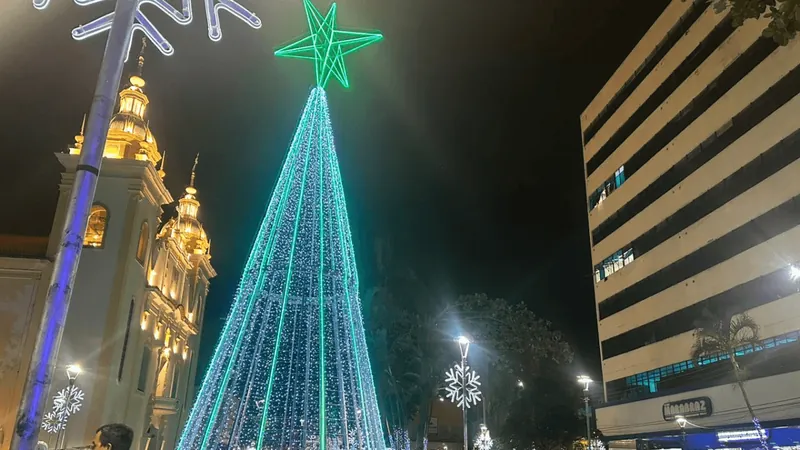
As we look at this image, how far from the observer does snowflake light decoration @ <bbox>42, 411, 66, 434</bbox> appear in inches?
953

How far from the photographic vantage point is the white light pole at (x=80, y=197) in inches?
175

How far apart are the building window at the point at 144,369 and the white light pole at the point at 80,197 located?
32.2 metres

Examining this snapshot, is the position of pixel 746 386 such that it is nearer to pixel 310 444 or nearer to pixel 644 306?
pixel 644 306

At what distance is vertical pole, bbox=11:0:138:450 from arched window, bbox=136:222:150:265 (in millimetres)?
29529

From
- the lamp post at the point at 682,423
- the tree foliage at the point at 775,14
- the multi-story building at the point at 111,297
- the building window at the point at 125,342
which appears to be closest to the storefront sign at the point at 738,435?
the lamp post at the point at 682,423

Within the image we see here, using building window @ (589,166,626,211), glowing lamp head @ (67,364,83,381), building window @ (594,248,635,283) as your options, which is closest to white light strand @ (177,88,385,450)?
glowing lamp head @ (67,364,83,381)

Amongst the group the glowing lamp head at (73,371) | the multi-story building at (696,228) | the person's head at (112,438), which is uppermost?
the multi-story building at (696,228)

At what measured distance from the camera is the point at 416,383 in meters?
34.6

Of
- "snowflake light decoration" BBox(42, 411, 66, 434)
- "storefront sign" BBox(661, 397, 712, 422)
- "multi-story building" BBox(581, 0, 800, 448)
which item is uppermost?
"multi-story building" BBox(581, 0, 800, 448)

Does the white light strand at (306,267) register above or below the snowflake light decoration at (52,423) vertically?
above

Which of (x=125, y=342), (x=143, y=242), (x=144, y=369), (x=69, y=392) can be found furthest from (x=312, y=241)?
(x=144, y=369)

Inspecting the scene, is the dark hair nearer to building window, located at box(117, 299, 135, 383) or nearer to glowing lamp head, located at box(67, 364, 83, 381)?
glowing lamp head, located at box(67, 364, 83, 381)

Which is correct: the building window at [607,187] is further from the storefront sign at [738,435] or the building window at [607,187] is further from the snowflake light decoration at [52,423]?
the snowflake light decoration at [52,423]

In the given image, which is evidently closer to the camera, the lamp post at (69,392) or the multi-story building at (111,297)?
the lamp post at (69,392)
